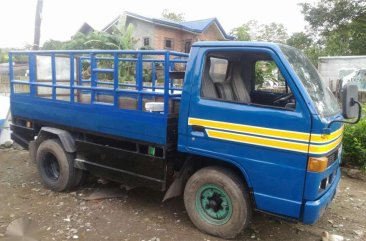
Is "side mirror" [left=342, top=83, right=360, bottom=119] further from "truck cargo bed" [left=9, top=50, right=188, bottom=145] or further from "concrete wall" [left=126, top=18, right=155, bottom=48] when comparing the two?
"concrete wall" [left=126, top=18, right=155, bottom=48]

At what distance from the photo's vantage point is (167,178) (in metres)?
4.41

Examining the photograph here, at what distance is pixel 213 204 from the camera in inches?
163

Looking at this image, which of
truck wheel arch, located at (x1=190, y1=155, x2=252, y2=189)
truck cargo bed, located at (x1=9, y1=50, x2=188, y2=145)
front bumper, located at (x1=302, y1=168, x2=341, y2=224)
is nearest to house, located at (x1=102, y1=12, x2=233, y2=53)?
truck cargo bed, located at (x1=9, y1=50, x2=188, y2=145)

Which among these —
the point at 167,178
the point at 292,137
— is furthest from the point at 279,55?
the point at 167,178

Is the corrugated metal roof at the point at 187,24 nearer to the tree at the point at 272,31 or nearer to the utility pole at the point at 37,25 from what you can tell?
the utility pole at the point at 37,25

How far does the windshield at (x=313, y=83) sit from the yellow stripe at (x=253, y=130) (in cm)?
29

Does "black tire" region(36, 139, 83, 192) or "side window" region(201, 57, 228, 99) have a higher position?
"side window" region(201, 57, 228, 99)

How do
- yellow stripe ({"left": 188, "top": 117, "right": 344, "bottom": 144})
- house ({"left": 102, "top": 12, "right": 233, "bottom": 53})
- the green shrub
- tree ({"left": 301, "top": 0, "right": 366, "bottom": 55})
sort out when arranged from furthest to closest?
house ({"left": 102, "top": 12, "right": 233, "bottom": 53})
tree ({"left": 301, "top": 0, "right": 366, "bottom": 55})
the green shrub
yellow stripe ({"left": 188, "top": 117, "right": 344, "bottom": 144})

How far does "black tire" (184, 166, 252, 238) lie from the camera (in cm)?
391

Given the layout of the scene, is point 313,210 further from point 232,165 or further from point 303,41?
point 303,41

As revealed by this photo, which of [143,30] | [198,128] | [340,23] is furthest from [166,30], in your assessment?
[198,128]

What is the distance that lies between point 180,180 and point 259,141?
3.94 feet

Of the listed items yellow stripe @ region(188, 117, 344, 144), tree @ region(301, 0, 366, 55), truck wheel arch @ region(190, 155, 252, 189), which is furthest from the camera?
tree @ region(301, 0, 366, 55)

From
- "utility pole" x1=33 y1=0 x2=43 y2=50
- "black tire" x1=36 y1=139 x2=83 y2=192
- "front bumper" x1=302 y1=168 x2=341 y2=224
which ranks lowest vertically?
"black tire" x1=36 y1=139 x2=83 y2=192
